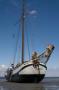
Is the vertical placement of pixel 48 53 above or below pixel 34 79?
above

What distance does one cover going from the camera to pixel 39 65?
284 ft

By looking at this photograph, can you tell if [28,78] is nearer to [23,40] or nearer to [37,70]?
[37,70]

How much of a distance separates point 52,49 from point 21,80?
14.1 meters

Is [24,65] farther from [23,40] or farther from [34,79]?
[23,40]

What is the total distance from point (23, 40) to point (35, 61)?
14223 millimetres

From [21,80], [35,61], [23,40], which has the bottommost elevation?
[21,80]

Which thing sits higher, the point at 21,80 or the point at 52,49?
the point at 52,49

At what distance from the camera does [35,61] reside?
3374 inches

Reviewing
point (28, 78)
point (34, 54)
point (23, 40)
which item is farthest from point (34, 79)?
point (23, 40)

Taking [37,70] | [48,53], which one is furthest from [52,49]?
[37,70]

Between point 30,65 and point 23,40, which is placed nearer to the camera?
point 30,65

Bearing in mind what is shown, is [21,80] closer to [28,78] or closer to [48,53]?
[28,78]

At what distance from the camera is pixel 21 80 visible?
8731cm

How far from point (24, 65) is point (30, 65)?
6.16 ft
